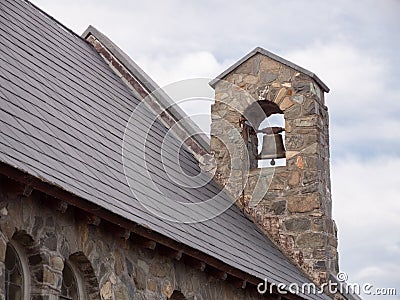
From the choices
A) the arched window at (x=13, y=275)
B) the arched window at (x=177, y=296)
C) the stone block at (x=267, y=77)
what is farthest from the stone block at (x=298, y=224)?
the arched window at (x=13, y=275)

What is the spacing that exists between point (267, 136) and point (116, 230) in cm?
674

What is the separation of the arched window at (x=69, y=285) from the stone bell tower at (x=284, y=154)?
20.2 ft

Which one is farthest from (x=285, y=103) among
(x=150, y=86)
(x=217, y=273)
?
(x=217, y=273)

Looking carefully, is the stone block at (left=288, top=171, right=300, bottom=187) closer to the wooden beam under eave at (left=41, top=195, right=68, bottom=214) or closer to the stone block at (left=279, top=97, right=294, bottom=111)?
the stone block at (left=279, top=97, right=294, bottom=111)

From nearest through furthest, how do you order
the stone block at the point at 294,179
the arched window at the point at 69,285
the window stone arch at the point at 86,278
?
the arched window at the point at 69,285 < the window stone arch at the point at 86,278 < the stone block at the point at 294,179

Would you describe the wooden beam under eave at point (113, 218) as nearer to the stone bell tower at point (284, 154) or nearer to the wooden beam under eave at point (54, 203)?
the wooden beam under eave at point (54, 203)

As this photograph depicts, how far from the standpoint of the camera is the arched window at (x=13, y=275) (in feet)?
27.5

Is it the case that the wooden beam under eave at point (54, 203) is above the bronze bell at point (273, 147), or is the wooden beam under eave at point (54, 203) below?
below

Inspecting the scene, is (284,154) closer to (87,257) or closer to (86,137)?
(86,137)

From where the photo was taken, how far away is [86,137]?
1084 centimetres

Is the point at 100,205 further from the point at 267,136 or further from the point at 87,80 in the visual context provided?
the point at 267,136

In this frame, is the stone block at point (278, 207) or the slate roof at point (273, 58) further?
the slate roof at point (273, 58)

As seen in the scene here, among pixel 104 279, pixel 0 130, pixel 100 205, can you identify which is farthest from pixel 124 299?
pixel 0 130

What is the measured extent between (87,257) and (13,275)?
910 millimetres
